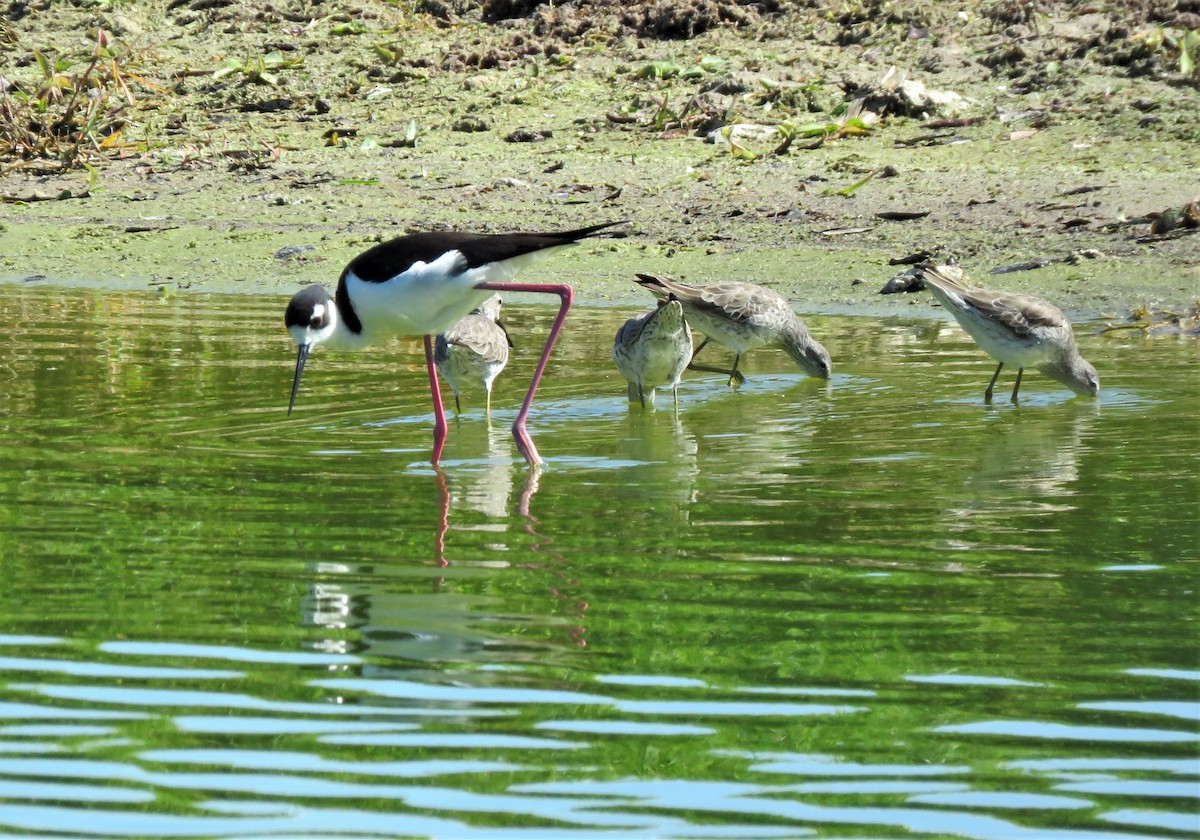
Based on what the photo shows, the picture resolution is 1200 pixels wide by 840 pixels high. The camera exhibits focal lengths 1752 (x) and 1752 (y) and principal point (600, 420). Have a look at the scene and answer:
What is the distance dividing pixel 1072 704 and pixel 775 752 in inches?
32.0

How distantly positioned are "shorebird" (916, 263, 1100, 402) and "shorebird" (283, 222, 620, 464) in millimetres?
3043

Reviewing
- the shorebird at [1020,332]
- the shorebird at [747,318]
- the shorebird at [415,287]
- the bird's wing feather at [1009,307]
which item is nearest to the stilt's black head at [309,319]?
the shorebird at [415,287]

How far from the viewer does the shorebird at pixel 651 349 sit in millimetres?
9812

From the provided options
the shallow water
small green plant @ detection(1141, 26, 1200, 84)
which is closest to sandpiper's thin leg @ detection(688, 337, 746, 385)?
the shallow water

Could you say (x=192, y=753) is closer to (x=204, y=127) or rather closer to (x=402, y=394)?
(x=402, y=394)

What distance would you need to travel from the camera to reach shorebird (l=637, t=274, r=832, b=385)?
10.8 metres

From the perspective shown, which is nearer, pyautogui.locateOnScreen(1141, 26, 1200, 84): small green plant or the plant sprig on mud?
pyautogui.locateOnScreen(1141, 26, 1200, 84): small green plant

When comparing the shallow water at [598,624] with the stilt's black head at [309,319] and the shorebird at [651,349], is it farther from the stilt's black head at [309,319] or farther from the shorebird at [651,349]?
the shorebird at [651,349]

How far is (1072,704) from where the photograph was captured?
4.15 metres

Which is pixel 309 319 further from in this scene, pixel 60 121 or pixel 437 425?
pixel 60 121

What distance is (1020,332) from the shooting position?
9.87 meters

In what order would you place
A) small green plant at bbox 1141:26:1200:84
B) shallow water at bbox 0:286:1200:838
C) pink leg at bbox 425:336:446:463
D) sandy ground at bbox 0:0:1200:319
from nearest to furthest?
shallow water at bbox 0:286:1200:838 < pink leg at bbox 425:336:446:463 < sandy ground at bbox 0:0:1200:319 < small green plant at bbox 1141:26:1200:84

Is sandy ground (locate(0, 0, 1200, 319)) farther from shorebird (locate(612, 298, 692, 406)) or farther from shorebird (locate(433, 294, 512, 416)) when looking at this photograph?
shorebird (locate(433, 294, 512, 416))

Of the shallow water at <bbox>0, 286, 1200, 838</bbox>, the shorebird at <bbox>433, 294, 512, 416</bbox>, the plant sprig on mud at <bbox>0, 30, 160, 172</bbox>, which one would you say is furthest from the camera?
the plant sprig on mud at <bbox>0, 30, 160, 172</bbox>
